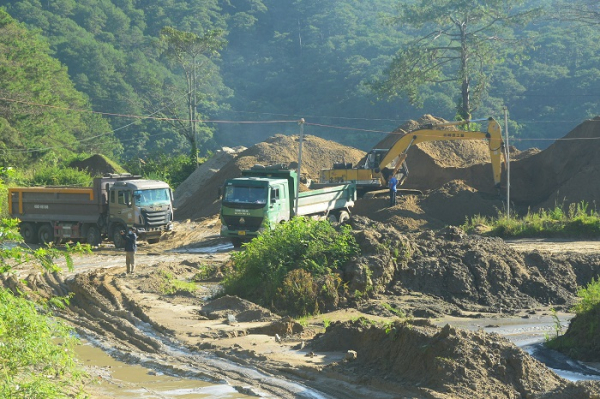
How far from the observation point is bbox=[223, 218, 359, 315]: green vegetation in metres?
18.7

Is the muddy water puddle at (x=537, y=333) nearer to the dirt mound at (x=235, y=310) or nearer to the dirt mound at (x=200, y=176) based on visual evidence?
the dirt mound at (x=235, y=310)

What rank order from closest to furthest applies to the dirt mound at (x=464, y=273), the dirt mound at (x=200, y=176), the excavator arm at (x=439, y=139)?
the dirt mound at (x=464, y=273), the excavator arm at (x=439, y=139), the dirt mound at (x=200, y=176)

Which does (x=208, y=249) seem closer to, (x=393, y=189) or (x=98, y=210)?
(x=98, y=210)

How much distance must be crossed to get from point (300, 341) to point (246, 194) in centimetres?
1490

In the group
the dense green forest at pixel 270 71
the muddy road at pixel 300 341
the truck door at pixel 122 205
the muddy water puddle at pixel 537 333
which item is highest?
the dense green forest at pixel 270 71

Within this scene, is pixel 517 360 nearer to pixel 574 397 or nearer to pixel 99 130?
pixel 574 397

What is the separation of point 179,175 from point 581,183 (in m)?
29.8

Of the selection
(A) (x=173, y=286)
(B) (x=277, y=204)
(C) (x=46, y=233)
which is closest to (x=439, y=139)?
(B) (x=277, y=204)

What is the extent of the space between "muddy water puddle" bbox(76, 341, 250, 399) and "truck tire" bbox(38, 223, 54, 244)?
19062 millimetres

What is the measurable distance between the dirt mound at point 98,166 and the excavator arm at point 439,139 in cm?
2128

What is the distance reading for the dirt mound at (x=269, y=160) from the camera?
4494 cm

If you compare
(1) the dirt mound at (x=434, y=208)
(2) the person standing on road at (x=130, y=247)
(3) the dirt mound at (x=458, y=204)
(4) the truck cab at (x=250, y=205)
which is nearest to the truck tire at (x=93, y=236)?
(4) the truck cab at (x=250, y=205)

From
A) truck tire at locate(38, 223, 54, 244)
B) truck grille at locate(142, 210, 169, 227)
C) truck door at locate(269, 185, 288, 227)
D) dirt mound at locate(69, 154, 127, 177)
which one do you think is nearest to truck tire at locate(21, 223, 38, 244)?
truck tire at locate(38, 223, 54, 244)

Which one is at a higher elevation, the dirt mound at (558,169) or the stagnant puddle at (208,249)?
the dirt mound at (558,169)
